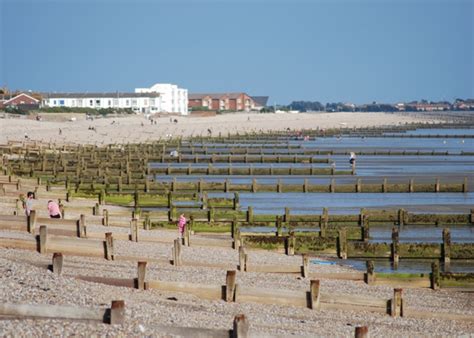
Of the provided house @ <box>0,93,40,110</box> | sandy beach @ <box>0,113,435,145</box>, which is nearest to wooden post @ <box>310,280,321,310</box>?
sandy beach @ <box>0,113,435,145</box>

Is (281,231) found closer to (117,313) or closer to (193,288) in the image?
(193,288)

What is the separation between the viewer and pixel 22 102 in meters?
189

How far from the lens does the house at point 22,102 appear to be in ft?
591

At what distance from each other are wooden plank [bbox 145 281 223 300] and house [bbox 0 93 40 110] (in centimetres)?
16007

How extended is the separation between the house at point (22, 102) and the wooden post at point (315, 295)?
161 meters

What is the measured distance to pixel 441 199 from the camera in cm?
5150

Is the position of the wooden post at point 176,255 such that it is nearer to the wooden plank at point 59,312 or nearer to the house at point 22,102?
the wooden plank at point 59,312

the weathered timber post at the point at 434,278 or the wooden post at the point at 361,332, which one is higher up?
the wooden post at the point at 361,332

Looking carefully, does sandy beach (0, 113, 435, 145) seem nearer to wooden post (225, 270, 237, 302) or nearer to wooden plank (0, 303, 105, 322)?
wooden post (225, 270, 237, 302)

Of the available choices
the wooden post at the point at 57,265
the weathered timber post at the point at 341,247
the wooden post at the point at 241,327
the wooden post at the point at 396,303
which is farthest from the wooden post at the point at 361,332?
the weathered timber post at the point at 341,247

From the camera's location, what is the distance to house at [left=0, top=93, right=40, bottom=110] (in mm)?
180250

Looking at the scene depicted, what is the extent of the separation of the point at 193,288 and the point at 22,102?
17469cm

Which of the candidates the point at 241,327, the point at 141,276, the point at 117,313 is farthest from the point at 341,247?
the point at 241,327

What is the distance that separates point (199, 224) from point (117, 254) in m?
12.2
